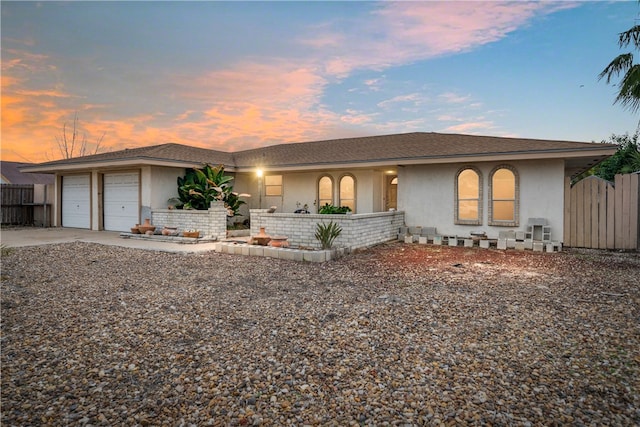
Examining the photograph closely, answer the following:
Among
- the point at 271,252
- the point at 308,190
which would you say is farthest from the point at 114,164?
the point at 271,252

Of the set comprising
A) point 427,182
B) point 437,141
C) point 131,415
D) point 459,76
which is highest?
point 459,76

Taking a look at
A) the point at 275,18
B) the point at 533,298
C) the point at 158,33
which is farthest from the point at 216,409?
the point at 158,33

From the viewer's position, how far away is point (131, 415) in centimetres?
246

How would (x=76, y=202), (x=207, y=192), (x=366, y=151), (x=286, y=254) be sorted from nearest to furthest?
(x=286, y=254)
(x=207, y=192)
(x=366, y=151)
(x=76, y=202)

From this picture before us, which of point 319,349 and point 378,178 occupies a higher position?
point 378,178

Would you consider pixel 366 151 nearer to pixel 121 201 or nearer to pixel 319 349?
pixel 121 201

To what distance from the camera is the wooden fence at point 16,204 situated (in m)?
18.1

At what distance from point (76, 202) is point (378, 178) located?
14.4 metres

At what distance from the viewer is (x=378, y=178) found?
48.0 feet

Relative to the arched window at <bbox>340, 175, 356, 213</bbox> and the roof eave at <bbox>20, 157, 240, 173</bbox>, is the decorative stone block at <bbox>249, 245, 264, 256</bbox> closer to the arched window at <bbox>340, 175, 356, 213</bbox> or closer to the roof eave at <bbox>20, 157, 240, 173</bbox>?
the roof eave at <bbox>20, 157, 240, 173</bbox>

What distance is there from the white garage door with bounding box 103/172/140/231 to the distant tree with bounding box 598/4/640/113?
16.4 m

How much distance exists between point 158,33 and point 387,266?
11.1 metres

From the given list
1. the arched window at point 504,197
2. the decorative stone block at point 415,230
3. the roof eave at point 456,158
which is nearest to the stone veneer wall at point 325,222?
the decorative stone block at point 415,230

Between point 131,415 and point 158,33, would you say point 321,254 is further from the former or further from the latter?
point 158,33
